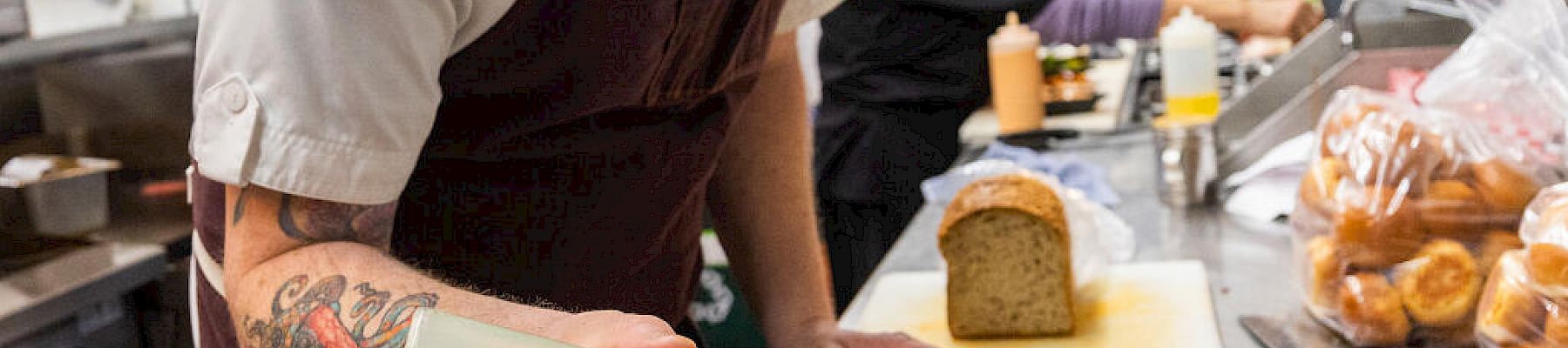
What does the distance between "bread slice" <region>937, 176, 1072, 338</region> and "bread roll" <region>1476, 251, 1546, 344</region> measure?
0.47 m

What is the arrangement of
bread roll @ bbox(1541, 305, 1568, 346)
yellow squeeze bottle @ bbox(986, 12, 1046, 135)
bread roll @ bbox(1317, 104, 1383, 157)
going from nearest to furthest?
bread roll @ bbox(1541, 305, 1568, 346) < bread roll @ bbox(1317, 104, 1383, 157) < yellow squeeze bottle @ bbox(986, 12, 1046, 135)

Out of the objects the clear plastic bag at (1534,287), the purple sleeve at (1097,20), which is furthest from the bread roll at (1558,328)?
the purple sleeve at (1097,20)

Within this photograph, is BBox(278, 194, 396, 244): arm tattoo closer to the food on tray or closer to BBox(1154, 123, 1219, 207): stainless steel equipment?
BBox(1154, 123, 1219, 207): stainless steel equipment

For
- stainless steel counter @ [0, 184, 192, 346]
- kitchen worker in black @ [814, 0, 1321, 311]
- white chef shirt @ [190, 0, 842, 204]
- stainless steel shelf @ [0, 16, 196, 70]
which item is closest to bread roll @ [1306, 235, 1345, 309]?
white chef shirt @ [190, 0, 842, 204]

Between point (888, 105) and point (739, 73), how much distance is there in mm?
1995

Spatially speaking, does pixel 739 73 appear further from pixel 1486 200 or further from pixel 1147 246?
pixel 1147 246

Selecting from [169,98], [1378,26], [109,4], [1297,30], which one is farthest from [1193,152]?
Result: [109,4]

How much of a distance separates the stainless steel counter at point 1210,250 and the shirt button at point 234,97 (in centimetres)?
93

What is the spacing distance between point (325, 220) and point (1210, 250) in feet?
4.13

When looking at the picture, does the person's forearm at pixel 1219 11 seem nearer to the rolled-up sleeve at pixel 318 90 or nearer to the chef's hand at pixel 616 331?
the rolled-up sleeve at pixel 318 90

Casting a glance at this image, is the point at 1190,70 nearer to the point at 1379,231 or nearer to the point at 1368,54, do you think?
the point at 1368,54

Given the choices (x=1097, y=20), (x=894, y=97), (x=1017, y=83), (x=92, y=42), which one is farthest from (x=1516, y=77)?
(x=92, y=42)

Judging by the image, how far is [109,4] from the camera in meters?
3.87

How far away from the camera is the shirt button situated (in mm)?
857
